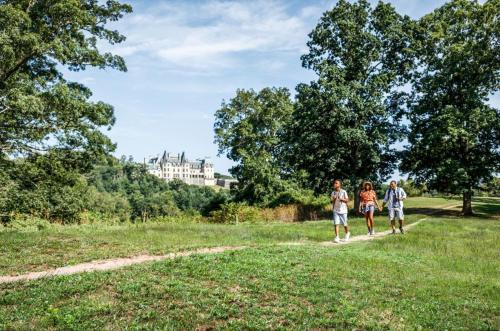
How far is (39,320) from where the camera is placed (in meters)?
8.11

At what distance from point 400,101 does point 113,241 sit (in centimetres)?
2923

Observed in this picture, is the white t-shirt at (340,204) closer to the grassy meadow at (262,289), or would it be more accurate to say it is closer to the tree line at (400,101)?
the grassy meadow at (262,289)

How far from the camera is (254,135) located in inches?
2138

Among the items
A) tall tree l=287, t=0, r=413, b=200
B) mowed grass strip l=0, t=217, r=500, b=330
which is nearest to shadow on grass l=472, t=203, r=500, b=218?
tall tree l=287, t=0, r=413, b=200

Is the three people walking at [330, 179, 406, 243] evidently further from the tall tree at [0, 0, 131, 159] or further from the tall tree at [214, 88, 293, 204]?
the tall tree at [214, 88, 293, 204]

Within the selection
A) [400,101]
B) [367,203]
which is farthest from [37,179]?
[400,101]

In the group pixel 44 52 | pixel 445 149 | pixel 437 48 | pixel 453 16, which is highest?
pixel 453 16

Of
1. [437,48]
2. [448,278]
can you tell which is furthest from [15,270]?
[437,48]

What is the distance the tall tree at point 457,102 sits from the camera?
3525cm

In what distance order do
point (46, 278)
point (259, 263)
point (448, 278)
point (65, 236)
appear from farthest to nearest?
point (65, 236) → point (259, 263) → point (448, 278) → point (46, 278)

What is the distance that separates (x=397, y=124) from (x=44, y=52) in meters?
27.3

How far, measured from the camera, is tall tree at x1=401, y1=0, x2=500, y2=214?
35250 millimetres

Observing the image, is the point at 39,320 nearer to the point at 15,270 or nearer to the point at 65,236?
the point at 15,270

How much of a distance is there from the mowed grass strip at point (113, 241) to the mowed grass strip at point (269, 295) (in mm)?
3038
